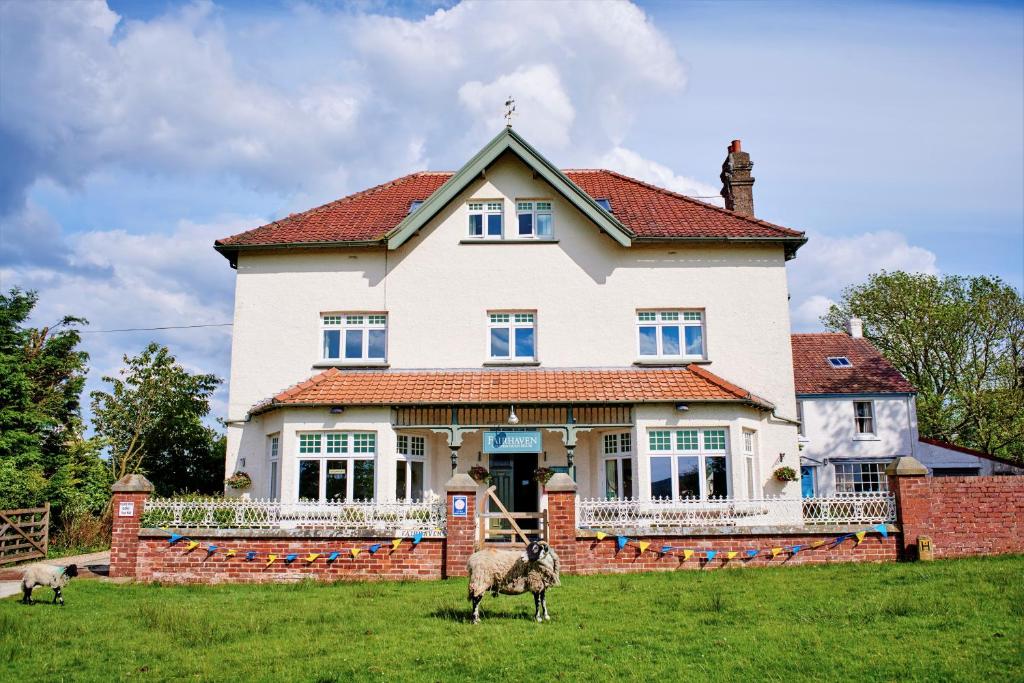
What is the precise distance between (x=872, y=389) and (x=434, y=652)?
93.9ft

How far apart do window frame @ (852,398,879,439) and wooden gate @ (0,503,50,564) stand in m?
29.0

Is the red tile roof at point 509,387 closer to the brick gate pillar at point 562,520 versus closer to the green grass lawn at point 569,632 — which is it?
the brick gate pillar at point 562,520

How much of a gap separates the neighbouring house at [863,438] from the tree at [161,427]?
2347 cm

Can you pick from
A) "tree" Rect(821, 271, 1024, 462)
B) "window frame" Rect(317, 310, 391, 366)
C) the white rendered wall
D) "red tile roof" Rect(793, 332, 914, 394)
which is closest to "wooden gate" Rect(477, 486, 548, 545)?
the white rendered wall

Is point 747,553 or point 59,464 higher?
point 59,464

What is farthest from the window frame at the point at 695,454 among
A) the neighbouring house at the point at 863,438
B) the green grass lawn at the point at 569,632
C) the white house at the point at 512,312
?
the neighbouring house at the point at 863,438

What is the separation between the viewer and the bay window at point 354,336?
2127 cm

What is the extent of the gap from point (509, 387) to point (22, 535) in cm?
1225

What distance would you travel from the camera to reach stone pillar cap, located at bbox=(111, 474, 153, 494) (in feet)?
49.4

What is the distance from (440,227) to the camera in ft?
70.6

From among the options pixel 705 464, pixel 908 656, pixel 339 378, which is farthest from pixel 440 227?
pixel 908 656

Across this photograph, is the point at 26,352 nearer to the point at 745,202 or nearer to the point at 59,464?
the point at 59,464

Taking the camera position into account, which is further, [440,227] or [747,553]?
[440,227]

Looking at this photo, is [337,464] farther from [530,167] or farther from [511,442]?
[530,167]
